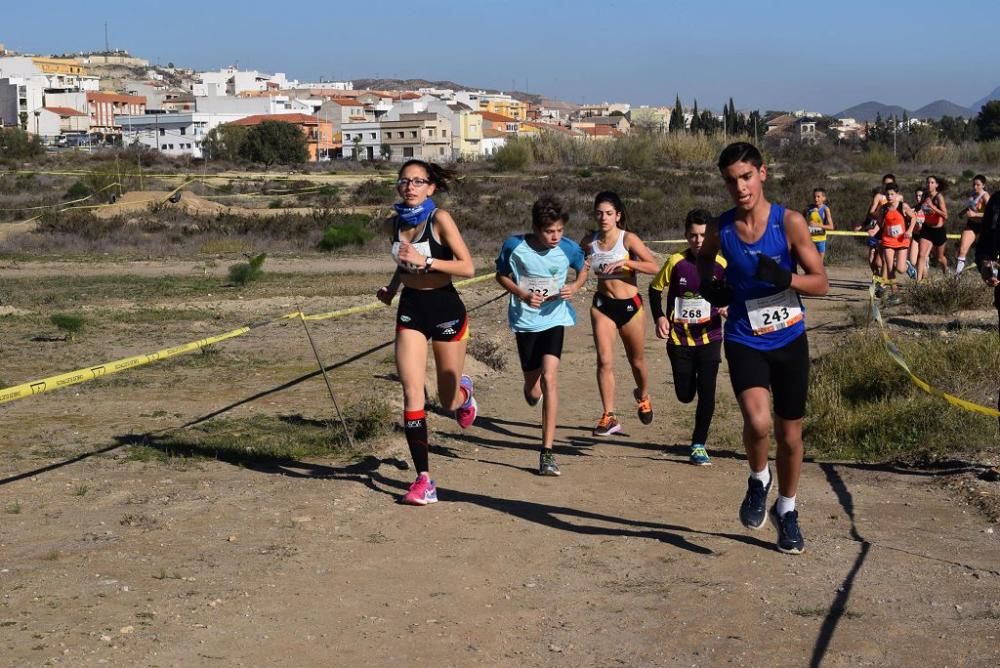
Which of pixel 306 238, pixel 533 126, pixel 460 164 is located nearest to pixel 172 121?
pixel 533 126

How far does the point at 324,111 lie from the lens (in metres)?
161

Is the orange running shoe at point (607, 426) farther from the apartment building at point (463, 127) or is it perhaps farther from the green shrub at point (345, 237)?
the apartment building at point (463, 127)

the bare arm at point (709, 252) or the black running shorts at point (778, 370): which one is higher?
the bare arm at point (709, 252)

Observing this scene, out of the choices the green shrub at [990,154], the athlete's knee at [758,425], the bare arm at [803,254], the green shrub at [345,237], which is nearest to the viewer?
the bare arm at [803,254]

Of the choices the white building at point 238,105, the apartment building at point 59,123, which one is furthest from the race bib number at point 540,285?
the apartment building at point 59,123

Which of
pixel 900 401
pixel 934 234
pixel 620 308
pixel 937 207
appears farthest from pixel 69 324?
pixel 934 234

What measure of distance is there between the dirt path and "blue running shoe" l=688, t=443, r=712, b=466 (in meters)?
0.20

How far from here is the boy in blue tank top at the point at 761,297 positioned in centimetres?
604

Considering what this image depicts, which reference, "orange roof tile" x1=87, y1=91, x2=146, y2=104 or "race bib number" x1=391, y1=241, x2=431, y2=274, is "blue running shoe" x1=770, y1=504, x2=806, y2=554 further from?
"orange roof tile" x1=87, y1=91, x2=146, y2=104

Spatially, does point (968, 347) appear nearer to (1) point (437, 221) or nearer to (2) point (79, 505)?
(1) point (437, 221)

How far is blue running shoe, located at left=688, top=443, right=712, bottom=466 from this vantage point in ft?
28.9

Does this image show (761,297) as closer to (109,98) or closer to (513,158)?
(513,158)

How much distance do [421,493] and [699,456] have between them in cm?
226

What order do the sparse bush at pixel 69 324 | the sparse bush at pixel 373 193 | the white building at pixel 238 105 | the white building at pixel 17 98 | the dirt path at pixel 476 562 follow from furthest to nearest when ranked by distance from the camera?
the white building at pixel 17 98
the white building at pixel 238 105
the sparse bush at pixel 373 193
the sparse bush at pixel 69 324
the dirt path at pixel 476 562
